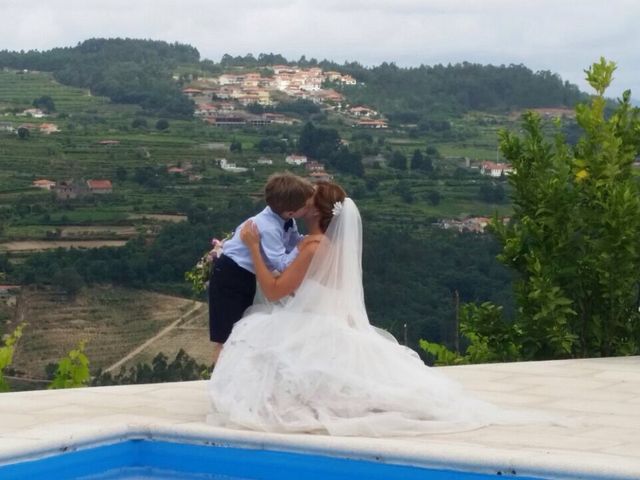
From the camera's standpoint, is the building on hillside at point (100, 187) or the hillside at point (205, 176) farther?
the building on hillside at point (100, 187)

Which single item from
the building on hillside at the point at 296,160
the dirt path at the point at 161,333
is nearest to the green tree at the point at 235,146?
the building on hillside at the point at 296,160

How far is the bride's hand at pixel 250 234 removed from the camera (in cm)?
580

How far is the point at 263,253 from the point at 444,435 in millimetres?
1176

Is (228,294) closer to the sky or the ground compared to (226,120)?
closer to the sky

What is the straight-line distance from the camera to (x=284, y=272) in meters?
5.79

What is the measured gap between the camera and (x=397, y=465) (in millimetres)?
4859

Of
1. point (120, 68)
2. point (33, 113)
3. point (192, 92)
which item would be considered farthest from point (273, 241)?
point (120, 68)

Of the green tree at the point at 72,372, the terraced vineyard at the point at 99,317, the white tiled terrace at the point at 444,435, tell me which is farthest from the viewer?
the terraced vineyard at the point at 99,317

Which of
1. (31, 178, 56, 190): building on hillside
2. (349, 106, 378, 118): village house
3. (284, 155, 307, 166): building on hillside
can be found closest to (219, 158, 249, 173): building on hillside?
(284, 155, 307, 166): building on hillside

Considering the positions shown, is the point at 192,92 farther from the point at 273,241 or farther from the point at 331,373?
the point at 331,373

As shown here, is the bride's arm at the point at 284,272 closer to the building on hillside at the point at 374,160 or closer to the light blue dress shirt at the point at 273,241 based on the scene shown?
the light blue dress shirt at the point at 273,241

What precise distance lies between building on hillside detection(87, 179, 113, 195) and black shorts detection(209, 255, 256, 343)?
2959 cm

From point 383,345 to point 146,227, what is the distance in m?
23.9

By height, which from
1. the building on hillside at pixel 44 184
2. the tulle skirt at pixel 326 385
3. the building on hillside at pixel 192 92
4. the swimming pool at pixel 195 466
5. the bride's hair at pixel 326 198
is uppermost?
the bride's hair at pixel 326 198
